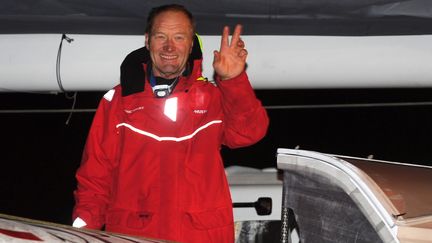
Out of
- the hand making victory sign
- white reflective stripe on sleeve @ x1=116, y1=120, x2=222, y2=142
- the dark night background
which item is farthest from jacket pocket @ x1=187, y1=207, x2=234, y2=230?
the dark night background

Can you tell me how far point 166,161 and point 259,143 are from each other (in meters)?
10.4

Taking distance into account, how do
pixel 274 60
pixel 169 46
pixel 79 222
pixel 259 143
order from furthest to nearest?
pixel 259 143, pixel 274 60, pixel 169 46, pixel 79 222

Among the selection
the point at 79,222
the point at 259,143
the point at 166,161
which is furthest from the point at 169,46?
the point at 259,143

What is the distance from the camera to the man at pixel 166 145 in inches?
156

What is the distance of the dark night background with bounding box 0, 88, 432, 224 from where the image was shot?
1117 cm

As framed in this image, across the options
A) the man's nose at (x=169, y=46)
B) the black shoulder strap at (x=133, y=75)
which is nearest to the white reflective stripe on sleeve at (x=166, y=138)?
the black shoulder strap at (x=133, y=75)

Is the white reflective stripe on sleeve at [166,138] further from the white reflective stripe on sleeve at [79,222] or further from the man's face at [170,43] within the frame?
the white reflective stripe on sleeve at [79,222]

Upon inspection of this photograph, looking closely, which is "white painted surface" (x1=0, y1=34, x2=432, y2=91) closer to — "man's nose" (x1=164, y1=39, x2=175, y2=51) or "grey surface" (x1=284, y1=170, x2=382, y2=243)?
"man's nose" (x1=164, y1=39, x2=175, y2=51)

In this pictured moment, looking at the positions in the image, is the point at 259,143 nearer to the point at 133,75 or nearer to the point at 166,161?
the point at 133,75

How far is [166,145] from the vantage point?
400cm

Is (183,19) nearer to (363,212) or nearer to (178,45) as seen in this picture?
(178,45)

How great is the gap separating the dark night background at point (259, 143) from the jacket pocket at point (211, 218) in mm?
5915

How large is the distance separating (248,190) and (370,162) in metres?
1.41

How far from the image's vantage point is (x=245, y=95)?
385 cm
